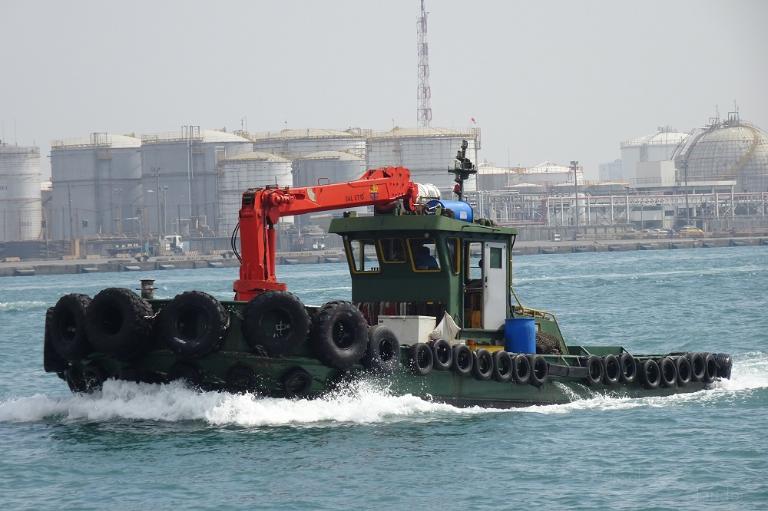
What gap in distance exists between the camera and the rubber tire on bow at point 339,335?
59.0ft

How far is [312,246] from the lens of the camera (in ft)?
469

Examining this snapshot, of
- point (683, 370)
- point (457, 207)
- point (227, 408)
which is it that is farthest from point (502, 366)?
point (683, 370)

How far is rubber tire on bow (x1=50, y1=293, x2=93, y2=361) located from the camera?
738 inches

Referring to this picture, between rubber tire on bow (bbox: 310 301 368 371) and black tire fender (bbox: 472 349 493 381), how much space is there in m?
1.93

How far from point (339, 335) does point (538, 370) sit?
11.5 ft

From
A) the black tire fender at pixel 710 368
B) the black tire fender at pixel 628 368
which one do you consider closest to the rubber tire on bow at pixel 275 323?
the black tire fender at pixel 628 368

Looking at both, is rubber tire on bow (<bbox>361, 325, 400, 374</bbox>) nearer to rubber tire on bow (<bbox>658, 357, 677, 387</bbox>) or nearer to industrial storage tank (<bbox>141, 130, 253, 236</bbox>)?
rubber tire on bow (<bbox>658, 357, 677, 387</bbox>)

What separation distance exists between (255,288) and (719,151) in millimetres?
169944

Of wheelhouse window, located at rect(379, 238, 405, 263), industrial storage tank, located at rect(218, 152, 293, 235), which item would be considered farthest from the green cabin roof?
industrial storage tank, located at rect(218, 152, 293, 235)

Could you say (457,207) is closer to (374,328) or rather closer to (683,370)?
(374,328)

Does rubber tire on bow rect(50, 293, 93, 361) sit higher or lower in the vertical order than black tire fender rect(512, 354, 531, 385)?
higher

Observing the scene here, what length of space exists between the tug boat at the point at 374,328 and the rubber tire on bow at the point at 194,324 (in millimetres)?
18

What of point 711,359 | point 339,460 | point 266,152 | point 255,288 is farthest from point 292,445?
point 266,152

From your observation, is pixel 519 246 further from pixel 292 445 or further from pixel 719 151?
pixel 292 445
